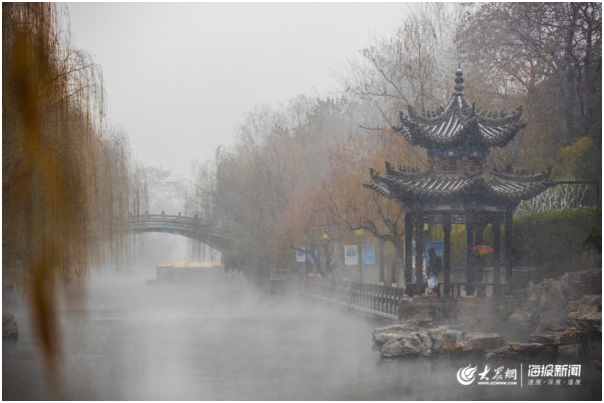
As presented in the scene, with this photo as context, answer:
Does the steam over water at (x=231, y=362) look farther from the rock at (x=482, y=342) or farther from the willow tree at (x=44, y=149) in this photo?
the willow tree at (x=44, y=149)

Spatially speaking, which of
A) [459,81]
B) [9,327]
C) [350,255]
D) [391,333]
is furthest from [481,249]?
[9,327]

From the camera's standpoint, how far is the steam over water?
11977 millimetres

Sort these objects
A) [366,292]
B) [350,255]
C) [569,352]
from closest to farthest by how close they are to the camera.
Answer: [569,352]
[366,292]
[350,255]

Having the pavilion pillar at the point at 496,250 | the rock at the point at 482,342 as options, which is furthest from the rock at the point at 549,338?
the pavilion pillar at the point at 496,250

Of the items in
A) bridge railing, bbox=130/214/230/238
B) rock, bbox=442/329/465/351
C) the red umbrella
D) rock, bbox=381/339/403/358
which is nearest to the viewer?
rock, bbox=442/329/465/351

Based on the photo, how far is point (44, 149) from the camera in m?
13.2

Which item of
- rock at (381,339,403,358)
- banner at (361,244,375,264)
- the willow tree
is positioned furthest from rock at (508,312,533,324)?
banner at (361,244,375,264)

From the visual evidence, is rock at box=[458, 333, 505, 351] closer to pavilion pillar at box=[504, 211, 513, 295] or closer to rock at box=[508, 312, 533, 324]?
rock at box=[508, 312, 533, 324]

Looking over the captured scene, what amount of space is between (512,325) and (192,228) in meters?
20.3

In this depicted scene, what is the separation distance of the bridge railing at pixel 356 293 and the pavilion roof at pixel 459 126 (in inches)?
142

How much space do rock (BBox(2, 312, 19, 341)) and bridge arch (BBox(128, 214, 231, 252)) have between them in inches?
611

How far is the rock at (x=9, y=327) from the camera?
15.0 meters

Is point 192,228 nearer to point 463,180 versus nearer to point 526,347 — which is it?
point 463,180

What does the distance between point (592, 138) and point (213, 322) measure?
9115mm
